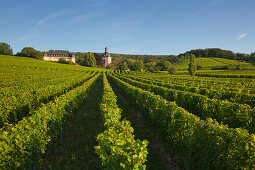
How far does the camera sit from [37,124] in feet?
20.5

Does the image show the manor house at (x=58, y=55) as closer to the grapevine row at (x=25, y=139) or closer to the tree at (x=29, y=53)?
the tree at (x=29, y=53)

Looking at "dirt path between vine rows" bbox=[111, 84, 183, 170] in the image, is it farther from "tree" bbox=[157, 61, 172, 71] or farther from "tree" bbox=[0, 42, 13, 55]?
"tree" bbox=[0, 42, 13, 55]

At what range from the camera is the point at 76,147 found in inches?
301

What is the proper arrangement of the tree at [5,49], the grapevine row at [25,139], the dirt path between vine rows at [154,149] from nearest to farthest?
the grapevine row at [25,139], the dirt path between vine rows at [154,149], the tree at [5,49]

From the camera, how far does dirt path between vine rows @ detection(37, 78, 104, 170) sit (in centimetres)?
630

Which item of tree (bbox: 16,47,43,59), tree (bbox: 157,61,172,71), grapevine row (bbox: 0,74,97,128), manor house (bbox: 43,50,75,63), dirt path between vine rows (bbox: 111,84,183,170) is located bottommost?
dirt path between vine rows (bbox: 111,84,183,170)

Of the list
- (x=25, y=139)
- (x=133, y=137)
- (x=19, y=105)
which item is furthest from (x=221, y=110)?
(x=19, y=105)

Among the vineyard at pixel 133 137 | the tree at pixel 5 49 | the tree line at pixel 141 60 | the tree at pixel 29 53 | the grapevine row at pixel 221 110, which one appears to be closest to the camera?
the vineyard at pixel 133 137

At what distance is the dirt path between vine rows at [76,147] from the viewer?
630 centimetres

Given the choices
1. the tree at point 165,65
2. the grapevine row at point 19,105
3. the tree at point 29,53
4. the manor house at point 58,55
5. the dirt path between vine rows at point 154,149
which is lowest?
the dirt path between vine rows at point 154,149

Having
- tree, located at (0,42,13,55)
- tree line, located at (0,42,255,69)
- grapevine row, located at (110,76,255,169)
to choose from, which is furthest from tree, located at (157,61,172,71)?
tree, located at (0,42,13,55)

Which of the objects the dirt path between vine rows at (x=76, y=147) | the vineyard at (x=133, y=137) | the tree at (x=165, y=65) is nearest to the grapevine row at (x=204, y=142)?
the vineyard at (x=133, y=137)

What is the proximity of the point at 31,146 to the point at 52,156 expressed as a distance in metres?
1.74

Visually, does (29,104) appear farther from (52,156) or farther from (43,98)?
(52,156)
